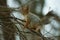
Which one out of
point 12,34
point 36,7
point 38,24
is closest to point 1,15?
point 12,34

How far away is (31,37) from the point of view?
2074 millimetres

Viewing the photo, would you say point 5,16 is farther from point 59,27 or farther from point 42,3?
point 42,3

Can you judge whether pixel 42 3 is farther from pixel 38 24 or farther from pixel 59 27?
pixel 38 24

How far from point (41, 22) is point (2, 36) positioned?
382mm

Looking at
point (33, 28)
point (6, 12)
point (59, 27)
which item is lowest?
point (59, 27)

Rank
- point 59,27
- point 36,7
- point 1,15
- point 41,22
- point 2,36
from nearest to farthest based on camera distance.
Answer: point 1,15 < point 41,22 < point 2,36 < point 59,27 < point 36,7

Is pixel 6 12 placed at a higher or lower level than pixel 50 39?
higher

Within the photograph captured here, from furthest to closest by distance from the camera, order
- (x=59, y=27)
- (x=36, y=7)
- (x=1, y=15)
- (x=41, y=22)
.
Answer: (x=36, y=7) → (x=59, y=27) → (x=41, y=22) → (x=1, y=15)

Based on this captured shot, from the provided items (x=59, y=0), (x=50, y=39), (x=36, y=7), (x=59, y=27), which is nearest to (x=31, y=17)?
(x=50, y=39)

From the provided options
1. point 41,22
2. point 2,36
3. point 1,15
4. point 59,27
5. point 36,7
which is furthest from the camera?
point 36,7

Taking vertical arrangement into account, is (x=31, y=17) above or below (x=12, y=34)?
above

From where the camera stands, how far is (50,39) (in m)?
1.93

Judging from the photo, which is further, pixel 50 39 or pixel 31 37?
pixel 31 37

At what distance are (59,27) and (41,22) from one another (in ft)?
3.67
